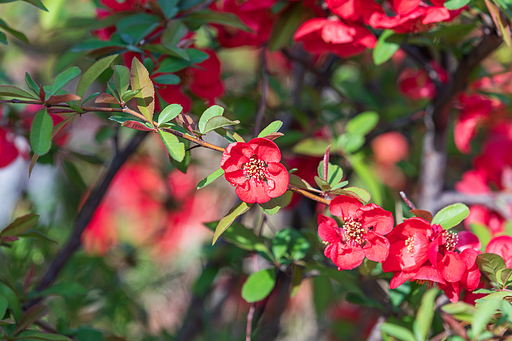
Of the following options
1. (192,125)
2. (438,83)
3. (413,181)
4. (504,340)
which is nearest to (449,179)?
(413,181)

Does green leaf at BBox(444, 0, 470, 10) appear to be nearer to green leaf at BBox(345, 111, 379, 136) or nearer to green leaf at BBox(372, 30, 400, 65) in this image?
green leaf at BBox(372, 30, 400, 65)

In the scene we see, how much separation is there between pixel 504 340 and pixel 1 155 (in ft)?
2.02

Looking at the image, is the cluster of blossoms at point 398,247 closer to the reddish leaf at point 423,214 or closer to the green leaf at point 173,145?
the reddish leaf at point 423,214

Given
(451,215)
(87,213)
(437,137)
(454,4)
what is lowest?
(87,213)

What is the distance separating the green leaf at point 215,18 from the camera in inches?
19.6

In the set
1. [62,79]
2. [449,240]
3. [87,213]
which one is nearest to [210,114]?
[62,79]

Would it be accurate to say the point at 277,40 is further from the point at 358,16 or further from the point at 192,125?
the point at 192,125

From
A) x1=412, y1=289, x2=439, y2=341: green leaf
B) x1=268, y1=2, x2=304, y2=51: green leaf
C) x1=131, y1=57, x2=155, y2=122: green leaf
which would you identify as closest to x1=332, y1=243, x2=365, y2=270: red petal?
x1=412, y1=289, x2=439, y2=341: green leaf

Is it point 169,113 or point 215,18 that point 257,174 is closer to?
point 169,113

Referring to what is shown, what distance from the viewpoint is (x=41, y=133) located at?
0.34 meters

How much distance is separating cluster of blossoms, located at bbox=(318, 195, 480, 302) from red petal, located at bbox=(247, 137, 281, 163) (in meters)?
0.06

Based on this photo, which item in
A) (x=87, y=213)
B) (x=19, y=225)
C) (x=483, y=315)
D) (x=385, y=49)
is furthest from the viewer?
(x=87, y=213)

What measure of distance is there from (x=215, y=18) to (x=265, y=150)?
236 mm

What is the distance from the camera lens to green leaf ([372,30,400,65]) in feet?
1.69
